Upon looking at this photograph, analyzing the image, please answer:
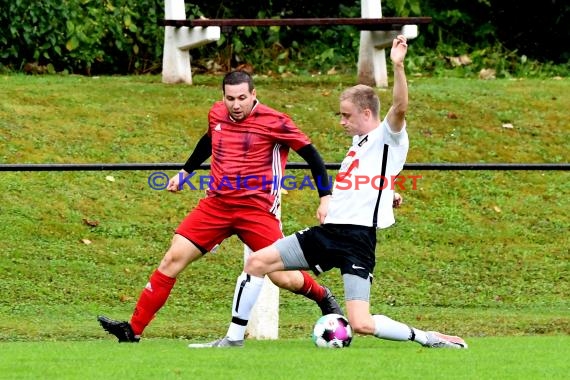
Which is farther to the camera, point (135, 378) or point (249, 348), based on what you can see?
point (249, 348)

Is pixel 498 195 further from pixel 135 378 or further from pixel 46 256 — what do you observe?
pixel 135 378

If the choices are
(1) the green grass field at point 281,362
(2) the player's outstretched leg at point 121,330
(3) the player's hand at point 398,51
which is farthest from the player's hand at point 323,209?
(2) the player's outstretched leg at point 121,330

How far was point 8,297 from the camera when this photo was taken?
460 inches

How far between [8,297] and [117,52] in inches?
254

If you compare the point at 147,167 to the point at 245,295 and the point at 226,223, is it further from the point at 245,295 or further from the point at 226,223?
the point at 245,295

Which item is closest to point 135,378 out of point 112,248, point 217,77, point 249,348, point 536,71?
point 249,348

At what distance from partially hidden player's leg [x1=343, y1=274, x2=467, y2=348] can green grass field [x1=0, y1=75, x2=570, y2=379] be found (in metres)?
0.10

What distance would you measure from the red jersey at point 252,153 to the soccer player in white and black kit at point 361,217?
65 cm

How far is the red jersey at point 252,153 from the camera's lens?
30.6 ft

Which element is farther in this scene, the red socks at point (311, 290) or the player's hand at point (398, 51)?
the red socks at point (311, 290)

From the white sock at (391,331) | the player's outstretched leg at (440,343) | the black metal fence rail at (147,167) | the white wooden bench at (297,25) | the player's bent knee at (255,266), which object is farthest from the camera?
the white wooden bench at (297,25)

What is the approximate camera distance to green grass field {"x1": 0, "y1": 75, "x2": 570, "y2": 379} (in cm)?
866

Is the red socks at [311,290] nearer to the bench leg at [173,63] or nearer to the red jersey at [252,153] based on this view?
the red jersey at [252,153]

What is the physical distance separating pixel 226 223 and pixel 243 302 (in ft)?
1.84
